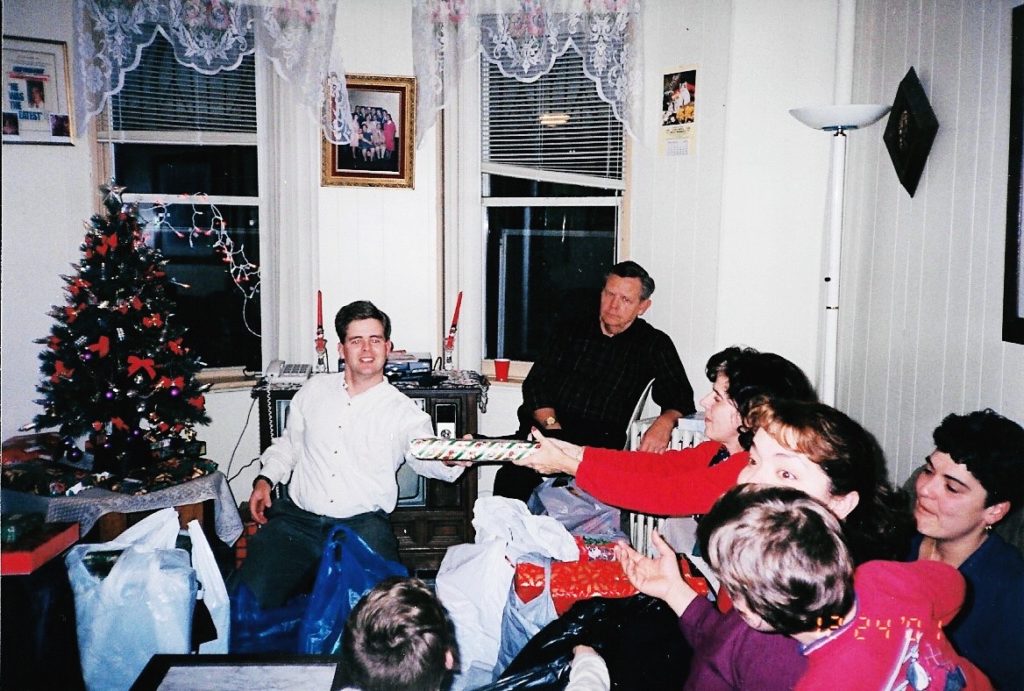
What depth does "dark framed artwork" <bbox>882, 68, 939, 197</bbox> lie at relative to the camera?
2.33 metres

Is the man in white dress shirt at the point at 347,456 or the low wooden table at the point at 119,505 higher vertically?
the man in white dress shirt at the point at 347,456

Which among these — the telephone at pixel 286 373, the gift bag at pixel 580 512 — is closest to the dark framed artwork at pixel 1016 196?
the gift bag at pixel 580 512

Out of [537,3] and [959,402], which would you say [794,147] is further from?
[959,402]

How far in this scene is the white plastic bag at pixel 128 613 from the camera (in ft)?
7.05

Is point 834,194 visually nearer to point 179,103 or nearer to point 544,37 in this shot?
point 544,37

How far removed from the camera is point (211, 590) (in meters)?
2.27

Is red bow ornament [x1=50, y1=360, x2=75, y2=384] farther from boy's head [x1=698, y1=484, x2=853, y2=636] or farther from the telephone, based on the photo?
boy's head [x1=698, y1=484, x2=853, y2=636]

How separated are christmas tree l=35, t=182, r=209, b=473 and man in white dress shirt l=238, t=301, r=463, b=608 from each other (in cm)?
68

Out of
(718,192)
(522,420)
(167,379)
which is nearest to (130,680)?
(167,379)

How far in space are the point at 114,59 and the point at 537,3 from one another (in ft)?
6.22

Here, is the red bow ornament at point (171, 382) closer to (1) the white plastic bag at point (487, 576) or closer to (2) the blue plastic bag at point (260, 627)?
(2) the blue plastic bag at point (260, 627)

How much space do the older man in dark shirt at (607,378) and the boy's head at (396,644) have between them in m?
1.95

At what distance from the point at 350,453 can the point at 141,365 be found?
101 centimetres

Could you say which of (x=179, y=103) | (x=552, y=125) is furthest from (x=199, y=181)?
(x=552, y=125)
